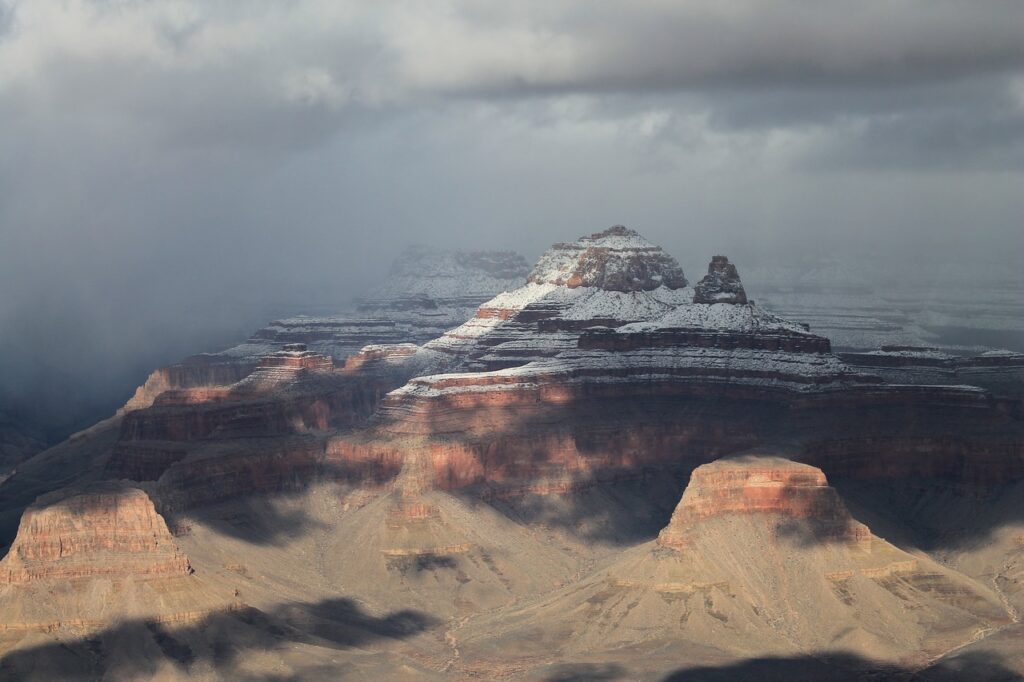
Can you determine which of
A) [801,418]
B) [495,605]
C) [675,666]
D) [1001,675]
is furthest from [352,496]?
[1001,675]

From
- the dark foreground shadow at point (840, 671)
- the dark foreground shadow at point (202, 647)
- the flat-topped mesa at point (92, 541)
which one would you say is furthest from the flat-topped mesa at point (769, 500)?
the flat-topped mesa at point (92, 541)

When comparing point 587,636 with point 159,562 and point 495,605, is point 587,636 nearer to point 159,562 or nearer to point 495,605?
point 495,605

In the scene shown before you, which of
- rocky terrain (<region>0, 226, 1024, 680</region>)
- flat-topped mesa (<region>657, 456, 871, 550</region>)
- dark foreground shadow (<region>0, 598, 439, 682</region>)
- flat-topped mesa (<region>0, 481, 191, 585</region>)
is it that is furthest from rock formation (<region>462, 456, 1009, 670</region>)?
flat-topped mesa (<region>0, 481, 191, 585</region>)

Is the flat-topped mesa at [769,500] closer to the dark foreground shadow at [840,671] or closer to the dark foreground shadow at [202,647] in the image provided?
the dark foreground shadow at [840,671]

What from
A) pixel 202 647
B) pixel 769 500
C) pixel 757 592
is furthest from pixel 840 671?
pixel 202 647

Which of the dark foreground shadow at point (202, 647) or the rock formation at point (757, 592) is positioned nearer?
the dark foreground shadow at point (202, 647)

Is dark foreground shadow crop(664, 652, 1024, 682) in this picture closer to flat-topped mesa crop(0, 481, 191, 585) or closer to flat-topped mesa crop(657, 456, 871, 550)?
flat-topped mesa crop(657, 456, 871, 550)
